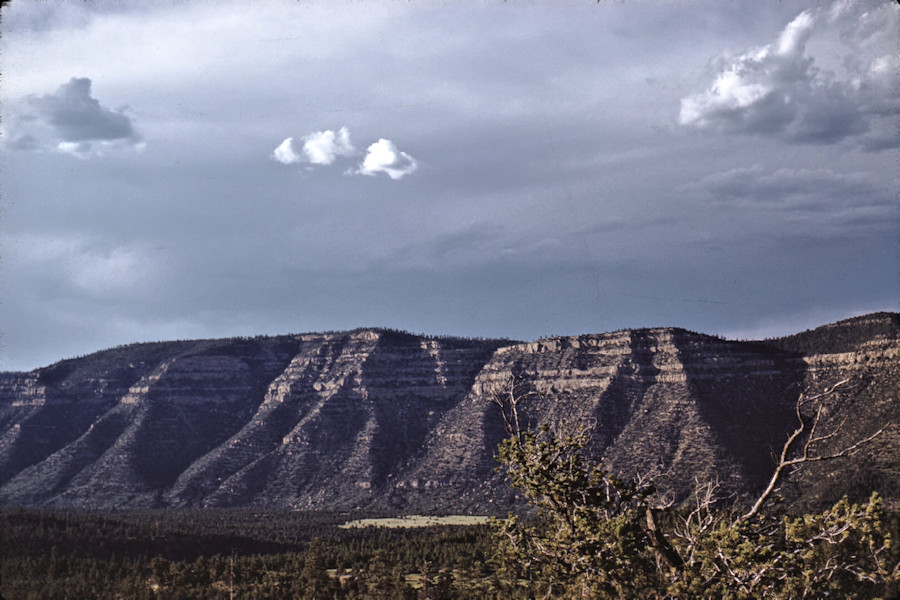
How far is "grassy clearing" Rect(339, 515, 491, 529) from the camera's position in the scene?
539 ft

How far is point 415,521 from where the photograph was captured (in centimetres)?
17325

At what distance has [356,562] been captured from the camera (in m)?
109

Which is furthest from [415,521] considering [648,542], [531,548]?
[648,542]

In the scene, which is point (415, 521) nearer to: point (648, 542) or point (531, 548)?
point (531, 548)

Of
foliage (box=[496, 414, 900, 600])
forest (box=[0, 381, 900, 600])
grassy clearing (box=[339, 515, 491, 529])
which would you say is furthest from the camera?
grassy clearing (box=[339, 515, 491, 529])

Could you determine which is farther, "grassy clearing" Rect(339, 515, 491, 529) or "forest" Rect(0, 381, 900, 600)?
"grassy clearing" Rect(339, 515, 491, 529)

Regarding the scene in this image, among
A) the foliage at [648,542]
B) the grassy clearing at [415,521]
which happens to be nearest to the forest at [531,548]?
the foliage at [648,542]

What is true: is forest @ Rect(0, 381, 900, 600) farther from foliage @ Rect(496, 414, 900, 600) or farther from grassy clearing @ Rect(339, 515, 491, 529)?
grassy clearing @ Rect(339, 515, 491, 529)

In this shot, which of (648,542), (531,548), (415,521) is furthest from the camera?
(415,521)

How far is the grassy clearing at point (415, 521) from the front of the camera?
164250mm

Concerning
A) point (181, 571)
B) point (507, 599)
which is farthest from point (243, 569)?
point (507, 599)

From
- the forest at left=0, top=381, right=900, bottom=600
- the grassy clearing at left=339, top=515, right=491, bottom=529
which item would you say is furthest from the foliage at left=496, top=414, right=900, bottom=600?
the grassy clearing at left=339, top=515, right=491, bottom=529

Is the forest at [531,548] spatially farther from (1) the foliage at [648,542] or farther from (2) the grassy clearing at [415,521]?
(2) the grassy clearing at [415,521]

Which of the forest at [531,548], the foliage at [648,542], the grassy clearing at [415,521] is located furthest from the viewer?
the grassy clearing at [415,521]
